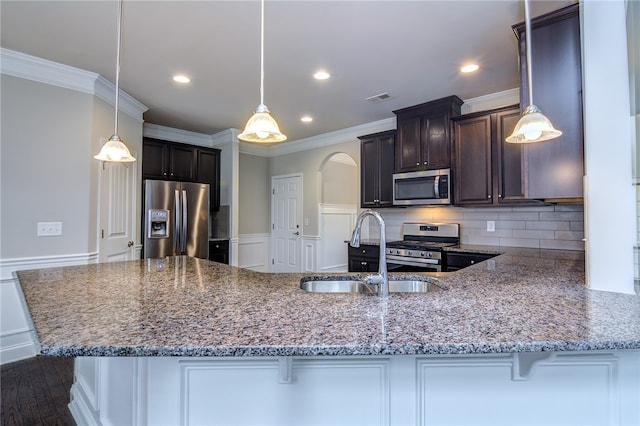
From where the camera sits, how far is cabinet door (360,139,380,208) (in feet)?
13.8

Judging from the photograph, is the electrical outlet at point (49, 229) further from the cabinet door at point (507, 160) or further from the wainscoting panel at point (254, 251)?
the cabinet door at point (507, 160)

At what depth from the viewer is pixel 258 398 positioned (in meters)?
1.11

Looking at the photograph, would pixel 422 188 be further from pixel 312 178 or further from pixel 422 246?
pixel 312 178

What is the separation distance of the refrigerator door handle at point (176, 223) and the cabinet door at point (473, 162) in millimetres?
3521

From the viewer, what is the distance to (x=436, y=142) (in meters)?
3.62

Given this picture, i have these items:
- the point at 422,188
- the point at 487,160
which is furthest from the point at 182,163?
the point at 487,160

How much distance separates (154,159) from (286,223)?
93.6 inches

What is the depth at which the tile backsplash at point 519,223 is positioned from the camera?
10.0ft

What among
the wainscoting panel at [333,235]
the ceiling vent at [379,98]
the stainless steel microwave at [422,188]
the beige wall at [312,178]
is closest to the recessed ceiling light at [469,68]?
the ceiling vent at [379,98]

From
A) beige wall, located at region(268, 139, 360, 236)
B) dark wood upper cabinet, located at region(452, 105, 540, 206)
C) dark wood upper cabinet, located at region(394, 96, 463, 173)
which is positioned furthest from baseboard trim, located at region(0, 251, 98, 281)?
dark wood upper cabinet, located at region(452, 105, 540, 206)

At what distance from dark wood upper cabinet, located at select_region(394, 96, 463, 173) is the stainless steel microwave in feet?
0.26

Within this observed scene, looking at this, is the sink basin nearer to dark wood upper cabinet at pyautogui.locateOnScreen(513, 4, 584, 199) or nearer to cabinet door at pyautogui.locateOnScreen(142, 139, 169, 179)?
dark wood upper cabinet at pyautogui.locateOnScreen(513, 4, 584, 199)

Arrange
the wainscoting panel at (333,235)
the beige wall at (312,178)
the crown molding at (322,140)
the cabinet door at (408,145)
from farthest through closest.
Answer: the wainscoting panel at (333,235), the beige wall at (312,178), the crown molding at (322,140), the cabinet door at (408,145)

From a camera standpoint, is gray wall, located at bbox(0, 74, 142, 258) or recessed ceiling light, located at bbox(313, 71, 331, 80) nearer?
gray wall, located at bbox(0, 74, 142, 258)
